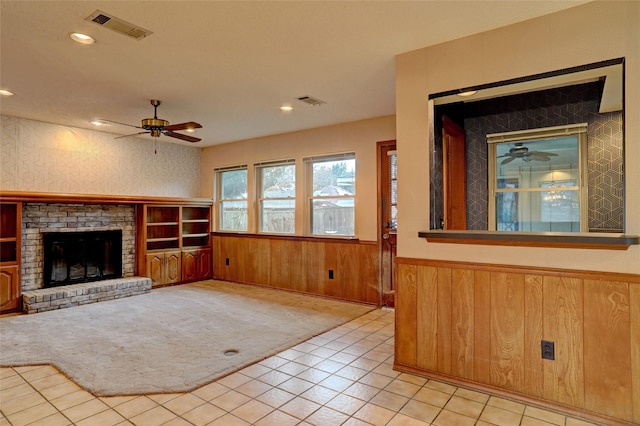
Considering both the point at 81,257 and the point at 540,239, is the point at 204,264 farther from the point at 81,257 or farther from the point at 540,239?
the point at 540,239

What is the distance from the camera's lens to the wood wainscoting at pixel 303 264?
5113 mm

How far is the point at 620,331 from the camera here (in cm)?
219

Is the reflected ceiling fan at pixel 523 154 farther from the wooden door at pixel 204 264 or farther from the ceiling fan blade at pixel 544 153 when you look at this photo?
the wooden door at pixel 204 264

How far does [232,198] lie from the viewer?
6.96m

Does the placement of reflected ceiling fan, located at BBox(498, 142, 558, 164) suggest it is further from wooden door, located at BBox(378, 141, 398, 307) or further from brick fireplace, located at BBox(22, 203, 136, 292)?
brick fireplace, located at BBox(22, 203, 136, 292)

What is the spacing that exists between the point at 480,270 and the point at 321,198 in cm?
335

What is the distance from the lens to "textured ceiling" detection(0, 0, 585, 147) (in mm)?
2375

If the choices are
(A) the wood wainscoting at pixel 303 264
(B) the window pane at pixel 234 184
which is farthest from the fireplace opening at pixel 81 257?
(B) the window pane at pixel 234 184

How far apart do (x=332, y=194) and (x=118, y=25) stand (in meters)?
3.58

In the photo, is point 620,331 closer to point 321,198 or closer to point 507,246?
point 507,246

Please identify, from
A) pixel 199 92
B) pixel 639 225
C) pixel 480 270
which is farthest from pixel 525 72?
pixel 199 92

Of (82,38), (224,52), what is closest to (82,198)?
(82,38)

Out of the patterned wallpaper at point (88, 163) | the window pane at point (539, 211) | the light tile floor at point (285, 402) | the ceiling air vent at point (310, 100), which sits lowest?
the light tile floor at point (285, 402)

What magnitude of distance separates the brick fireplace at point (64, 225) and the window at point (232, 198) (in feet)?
5.25
